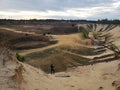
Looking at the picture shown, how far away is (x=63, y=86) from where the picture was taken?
24797 mm

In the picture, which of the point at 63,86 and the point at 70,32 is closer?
the point at 63,86

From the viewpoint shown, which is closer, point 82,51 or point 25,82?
point 25,82

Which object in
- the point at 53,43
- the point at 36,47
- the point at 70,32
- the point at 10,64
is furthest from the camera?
the point at 70,32

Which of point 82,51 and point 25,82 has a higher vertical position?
point 25,82

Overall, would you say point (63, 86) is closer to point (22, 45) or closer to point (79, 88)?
point (79, 88)

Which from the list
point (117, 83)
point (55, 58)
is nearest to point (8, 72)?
point (117, 83)

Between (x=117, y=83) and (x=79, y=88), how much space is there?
2935mm

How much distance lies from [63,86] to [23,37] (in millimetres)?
42831

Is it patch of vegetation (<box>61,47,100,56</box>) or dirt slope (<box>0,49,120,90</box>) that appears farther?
patch of vegetation (<box>61,47,100,56</box>)

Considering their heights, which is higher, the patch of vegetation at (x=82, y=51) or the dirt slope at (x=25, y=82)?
the dirt slope at (x=25, y=82)

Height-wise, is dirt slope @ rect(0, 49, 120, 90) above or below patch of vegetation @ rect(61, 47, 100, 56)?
above

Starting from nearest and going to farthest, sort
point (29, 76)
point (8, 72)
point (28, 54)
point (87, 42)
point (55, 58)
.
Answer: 1. point (8, 72)
2. point (29, 76)
3. point (55, 58)
4. point (28, 54)
5. point (87, 42)

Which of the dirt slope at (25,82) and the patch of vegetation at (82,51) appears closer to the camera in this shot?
the dirt slope at (25,82)

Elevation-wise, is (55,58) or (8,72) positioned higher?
(8,72)
